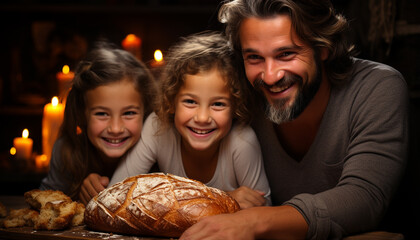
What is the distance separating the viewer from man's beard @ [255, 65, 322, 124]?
1682 mm

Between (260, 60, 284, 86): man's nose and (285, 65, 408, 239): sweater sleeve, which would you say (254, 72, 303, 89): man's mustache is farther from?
(285, 65, 408, 239): sweater sleeve

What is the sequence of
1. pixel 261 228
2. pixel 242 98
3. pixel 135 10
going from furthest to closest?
1. pixel 135 10
2. pixel 242 98
3. pixel 261 228

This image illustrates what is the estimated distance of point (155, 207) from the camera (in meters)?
1.29

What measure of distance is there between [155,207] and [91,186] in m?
0.65

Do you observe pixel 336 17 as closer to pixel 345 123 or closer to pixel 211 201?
pixel 345 123

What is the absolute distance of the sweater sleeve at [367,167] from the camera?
131cm

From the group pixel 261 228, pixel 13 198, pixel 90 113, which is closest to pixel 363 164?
pixel 261 228

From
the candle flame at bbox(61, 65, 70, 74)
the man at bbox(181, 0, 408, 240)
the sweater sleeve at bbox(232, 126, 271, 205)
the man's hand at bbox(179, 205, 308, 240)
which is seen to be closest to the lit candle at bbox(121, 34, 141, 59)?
the candle flame at bbox(61, 65, 70, 74)

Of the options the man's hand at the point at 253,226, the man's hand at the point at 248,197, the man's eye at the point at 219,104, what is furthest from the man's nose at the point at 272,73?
the man's hand at the point at 253,226

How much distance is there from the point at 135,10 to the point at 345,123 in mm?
2141

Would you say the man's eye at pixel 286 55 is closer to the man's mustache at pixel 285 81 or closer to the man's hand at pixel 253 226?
the man's mustache at pixel 285 81

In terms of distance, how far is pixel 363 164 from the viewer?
1.47m

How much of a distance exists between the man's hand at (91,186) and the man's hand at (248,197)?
0.50 m

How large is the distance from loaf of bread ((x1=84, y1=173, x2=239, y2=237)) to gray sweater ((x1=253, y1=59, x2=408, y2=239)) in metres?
0.24
